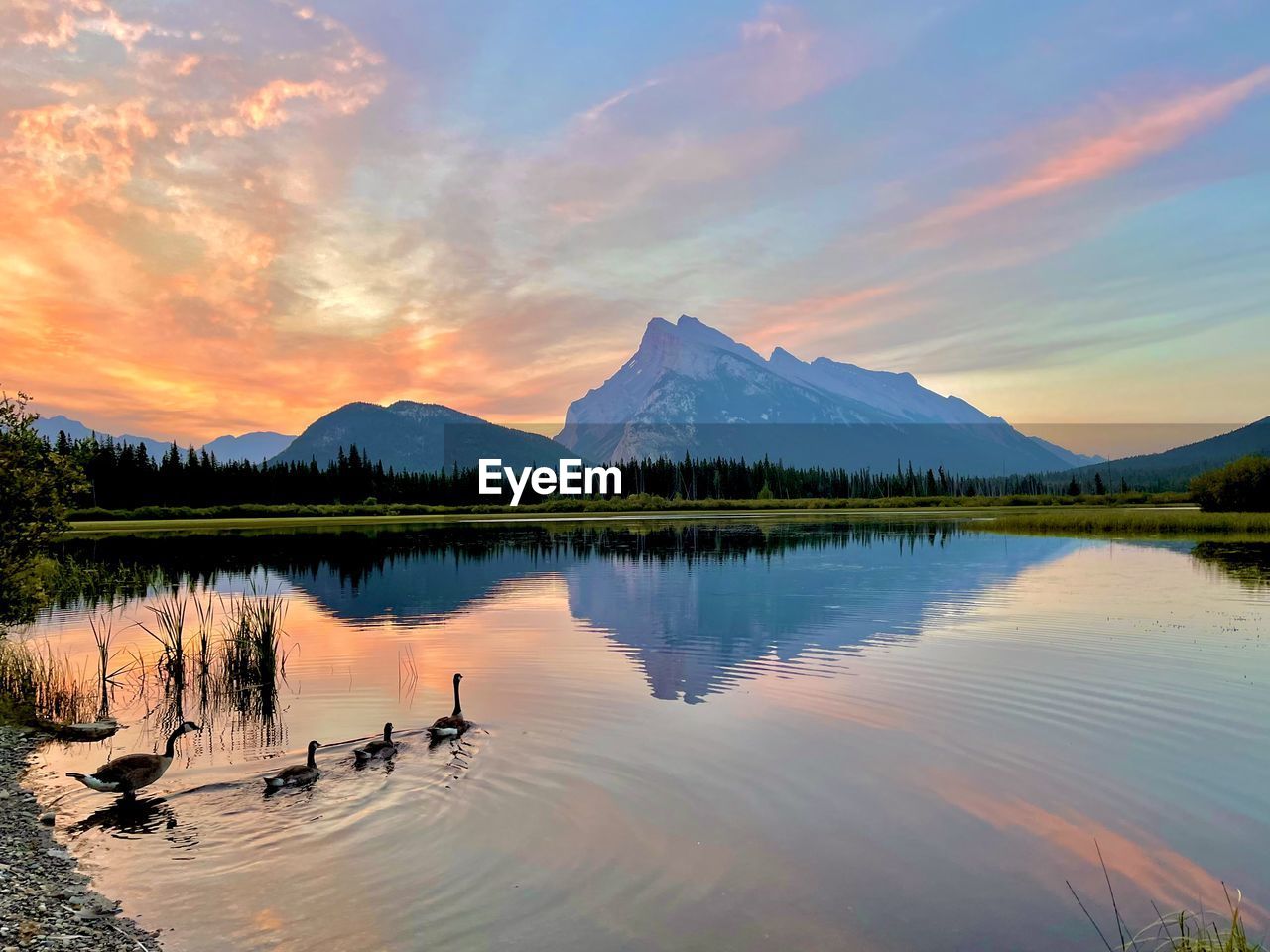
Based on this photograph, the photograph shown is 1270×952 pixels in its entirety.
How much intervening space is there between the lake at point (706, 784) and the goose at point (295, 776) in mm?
285

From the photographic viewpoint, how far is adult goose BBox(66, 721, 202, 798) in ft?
40.2

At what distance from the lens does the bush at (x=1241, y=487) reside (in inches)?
3674

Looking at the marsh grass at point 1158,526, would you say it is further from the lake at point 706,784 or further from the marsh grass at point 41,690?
the marsh grass at point 41,690

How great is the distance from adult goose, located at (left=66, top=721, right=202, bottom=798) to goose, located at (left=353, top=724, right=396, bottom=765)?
2.99 metres

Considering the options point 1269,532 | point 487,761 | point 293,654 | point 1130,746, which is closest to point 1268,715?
point 1130,746

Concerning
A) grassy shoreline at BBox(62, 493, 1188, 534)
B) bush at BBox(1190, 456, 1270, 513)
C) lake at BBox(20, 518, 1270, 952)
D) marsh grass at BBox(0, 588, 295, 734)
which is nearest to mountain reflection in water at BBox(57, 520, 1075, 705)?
lake at BBox(20, 518, 1270, 952)

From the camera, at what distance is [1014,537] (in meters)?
74.6

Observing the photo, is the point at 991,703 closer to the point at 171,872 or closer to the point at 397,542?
the point at 171,872

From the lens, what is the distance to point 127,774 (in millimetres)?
12625

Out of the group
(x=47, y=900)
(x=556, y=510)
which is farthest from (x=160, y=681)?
(x=556, y=510)

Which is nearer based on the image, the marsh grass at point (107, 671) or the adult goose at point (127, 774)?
the adult goose at point (127, 774)

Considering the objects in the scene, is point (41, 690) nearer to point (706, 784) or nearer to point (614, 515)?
point (706, 784)

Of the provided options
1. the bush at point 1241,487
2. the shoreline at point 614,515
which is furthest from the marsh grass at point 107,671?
the bush at point 1241,487

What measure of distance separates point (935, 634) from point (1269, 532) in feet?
208
